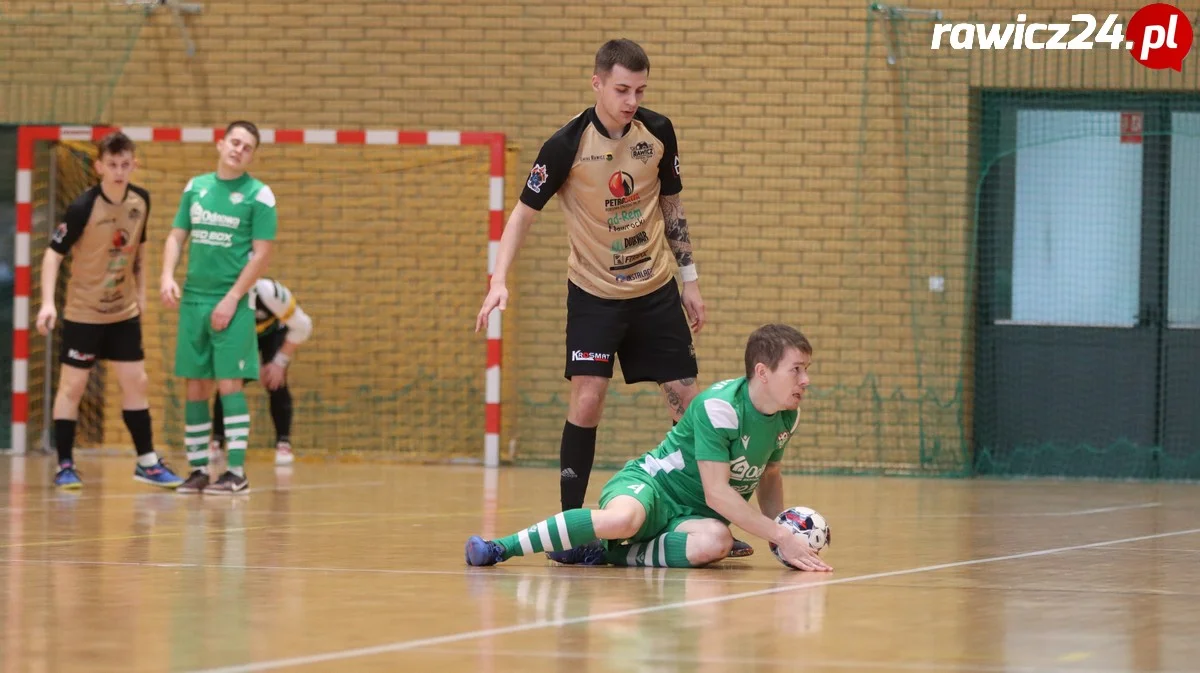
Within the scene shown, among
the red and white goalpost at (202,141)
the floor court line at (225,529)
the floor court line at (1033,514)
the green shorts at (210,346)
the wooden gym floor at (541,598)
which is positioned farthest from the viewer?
the red and white goalpost at (202,141)

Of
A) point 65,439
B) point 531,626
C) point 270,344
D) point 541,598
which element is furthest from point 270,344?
point 531,626

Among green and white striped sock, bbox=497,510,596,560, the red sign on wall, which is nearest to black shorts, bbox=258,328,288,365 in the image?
the red sign on wall

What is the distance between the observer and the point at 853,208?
1236cm

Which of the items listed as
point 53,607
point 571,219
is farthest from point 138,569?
point 571,219

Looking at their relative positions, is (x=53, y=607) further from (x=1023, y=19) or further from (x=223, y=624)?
(x=1023, y=19)

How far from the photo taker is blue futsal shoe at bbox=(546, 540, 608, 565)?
17.8 feet

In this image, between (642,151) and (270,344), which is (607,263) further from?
(270,344)

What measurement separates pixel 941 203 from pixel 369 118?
4.56 metres

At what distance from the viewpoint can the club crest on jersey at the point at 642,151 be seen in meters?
6.11

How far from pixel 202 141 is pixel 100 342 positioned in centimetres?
345

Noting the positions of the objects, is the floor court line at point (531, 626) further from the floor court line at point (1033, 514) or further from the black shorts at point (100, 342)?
the black shorts at point (100, 342)

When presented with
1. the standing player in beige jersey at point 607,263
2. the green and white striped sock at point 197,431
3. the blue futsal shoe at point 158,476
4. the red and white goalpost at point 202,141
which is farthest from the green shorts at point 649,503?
the red and white goalpost at point 202,141

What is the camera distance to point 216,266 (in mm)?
8695

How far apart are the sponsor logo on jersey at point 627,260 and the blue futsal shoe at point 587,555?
119 cm
